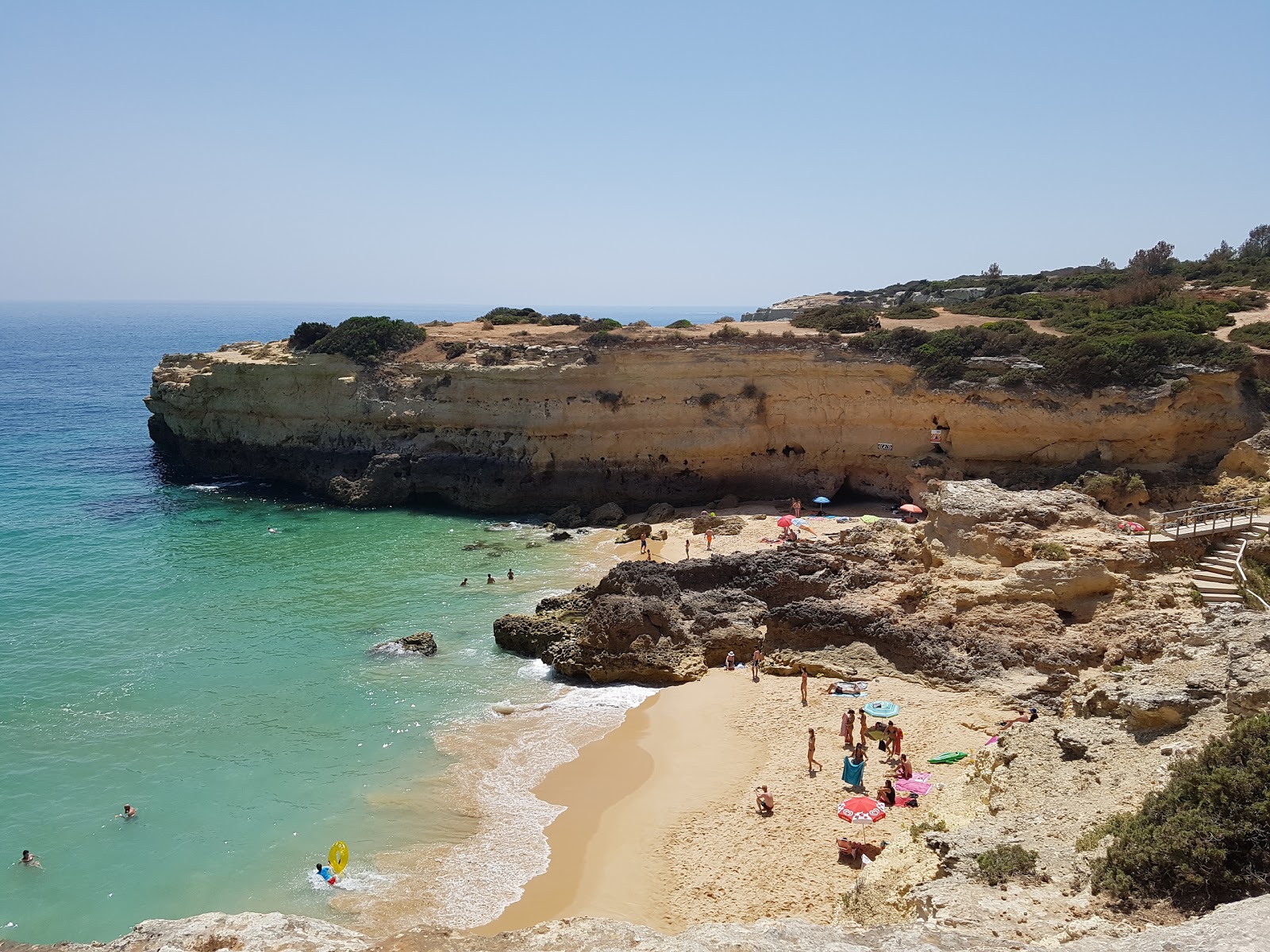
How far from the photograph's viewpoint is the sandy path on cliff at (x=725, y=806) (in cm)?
1229

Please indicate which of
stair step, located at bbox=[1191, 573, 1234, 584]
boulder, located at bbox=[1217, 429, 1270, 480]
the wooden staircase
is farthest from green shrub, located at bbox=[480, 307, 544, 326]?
stair step, located at bbox=[1191, 573, 1234, 584]

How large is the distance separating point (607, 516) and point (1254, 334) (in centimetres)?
2298

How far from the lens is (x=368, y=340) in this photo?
39.3m

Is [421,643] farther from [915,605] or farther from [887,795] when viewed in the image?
[887,795]

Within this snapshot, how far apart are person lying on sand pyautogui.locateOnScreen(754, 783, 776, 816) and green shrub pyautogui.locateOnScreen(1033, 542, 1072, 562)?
811 cm

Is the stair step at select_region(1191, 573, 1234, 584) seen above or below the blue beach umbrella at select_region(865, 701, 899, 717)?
above

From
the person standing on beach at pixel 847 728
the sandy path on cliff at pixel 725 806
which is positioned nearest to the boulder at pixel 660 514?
the sandy path on cliff at pixel 725 806

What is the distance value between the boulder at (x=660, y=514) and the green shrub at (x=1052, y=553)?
50.6ft

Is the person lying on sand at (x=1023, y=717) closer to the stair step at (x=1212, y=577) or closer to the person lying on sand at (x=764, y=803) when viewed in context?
the person lying on sand at (x=764, y=803)

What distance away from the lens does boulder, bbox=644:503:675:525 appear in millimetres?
32375

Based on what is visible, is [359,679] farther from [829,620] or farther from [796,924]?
[796,924]

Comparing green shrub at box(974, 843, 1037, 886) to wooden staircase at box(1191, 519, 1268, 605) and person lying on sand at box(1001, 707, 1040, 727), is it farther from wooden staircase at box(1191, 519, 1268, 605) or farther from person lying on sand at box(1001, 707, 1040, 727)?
wooden staircase at box(1191, 519, 1268, 605)

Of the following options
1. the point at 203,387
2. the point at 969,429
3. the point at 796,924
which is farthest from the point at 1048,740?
the point at 203,387

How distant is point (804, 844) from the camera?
13.3m
